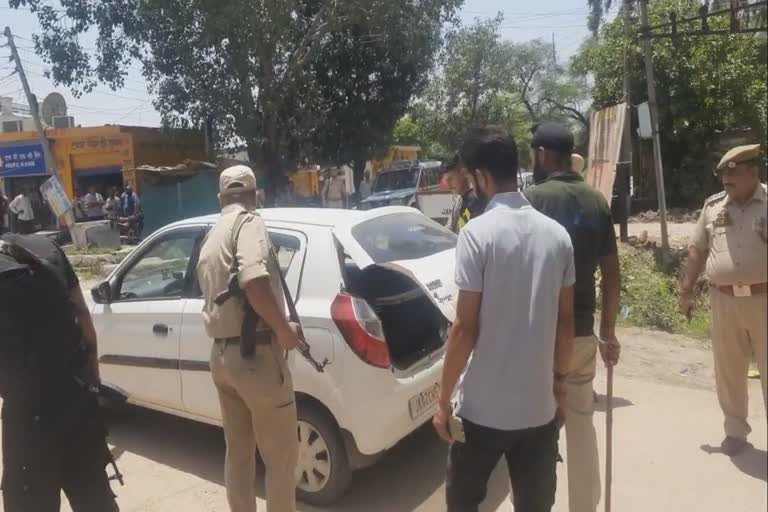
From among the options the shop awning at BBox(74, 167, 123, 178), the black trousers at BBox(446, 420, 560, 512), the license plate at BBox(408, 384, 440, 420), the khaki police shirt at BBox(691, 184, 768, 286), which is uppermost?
the shop awning at BBox(74, 167, 123, 178)

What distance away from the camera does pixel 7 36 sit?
18703 millimetres

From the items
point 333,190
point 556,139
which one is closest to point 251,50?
point 333,190

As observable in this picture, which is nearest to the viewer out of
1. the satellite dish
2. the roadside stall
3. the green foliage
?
the green foliage

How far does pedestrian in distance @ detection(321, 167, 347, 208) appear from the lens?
17.0 meters

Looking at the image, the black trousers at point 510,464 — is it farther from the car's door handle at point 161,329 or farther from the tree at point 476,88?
the tree at point 476,88

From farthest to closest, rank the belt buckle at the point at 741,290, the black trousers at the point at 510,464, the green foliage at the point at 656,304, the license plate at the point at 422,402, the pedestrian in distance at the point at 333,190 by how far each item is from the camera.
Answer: the pedestrian in distance at the point at 333,190, the green foliage at the point at 656,304, the license plate at the point at 422,402, the belt buckle at the point at 741,290, the black trousers at the point at 510,464

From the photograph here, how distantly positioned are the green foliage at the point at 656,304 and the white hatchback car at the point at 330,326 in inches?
142

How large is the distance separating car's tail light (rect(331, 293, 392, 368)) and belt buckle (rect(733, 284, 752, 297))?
5.88 feet

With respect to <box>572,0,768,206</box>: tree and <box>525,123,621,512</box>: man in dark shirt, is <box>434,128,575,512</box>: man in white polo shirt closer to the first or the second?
<box>525,123,621,512</box>: man in dark shirt

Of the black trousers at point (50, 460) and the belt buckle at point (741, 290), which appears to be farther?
the belt buckle at point (741, 290)

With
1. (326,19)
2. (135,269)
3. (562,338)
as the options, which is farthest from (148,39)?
(562,338)

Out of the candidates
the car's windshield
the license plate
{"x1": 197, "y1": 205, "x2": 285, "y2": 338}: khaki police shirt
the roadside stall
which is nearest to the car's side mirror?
{"x1": 197, "y1": 205, "x2": 285, "y2": 338}: khaki police shirt

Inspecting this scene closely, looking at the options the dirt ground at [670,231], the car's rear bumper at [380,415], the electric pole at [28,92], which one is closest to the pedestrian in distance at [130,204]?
the electric pole at [28,92]

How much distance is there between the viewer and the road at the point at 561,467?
341cm
